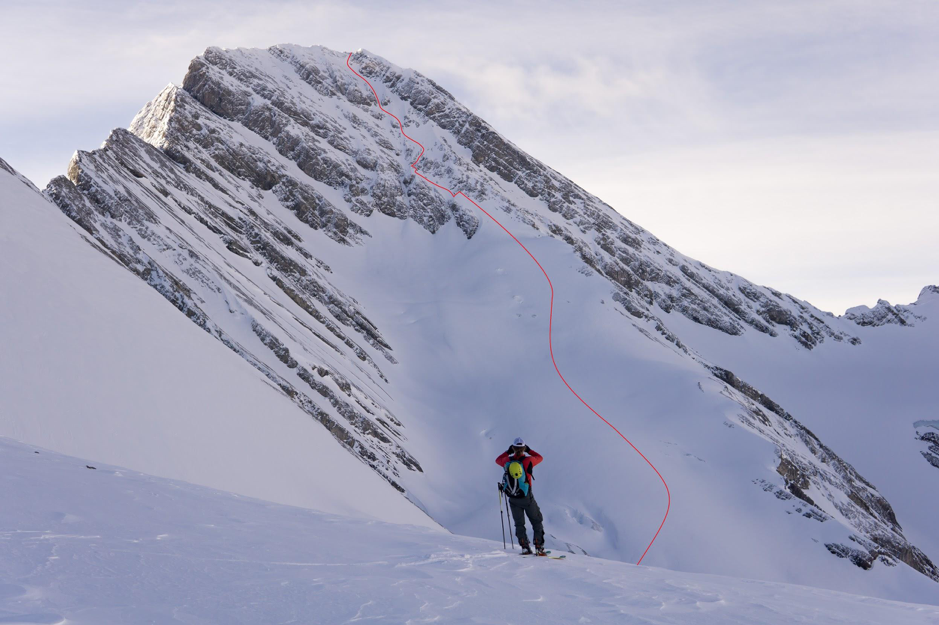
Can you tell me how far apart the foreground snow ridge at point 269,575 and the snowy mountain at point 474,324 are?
15.5 ft

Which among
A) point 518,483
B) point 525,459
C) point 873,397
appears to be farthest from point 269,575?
point 873,397

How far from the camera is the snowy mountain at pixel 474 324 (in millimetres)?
36875

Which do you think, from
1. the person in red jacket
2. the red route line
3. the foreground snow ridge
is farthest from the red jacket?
the red route line

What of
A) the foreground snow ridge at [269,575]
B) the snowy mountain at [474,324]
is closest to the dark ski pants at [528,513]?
the foreground snow ridge at [269,575]

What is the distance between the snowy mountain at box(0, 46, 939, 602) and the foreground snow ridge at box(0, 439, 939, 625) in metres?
4.74

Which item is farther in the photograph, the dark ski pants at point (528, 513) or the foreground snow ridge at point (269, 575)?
the dark ski pants at point (528, 513)

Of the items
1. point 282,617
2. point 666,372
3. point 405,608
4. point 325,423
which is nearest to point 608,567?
point 405,608

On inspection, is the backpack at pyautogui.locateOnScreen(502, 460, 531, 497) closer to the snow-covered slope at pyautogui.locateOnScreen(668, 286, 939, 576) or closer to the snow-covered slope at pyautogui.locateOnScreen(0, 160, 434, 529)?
the snow-covered slope at pyautogui.locateOnScreen(0, 160, 434, 529)

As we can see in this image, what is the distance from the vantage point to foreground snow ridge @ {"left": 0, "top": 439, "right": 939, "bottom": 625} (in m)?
6.54

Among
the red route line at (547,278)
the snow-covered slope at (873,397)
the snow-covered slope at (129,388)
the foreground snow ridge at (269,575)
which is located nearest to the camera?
the foreground snow ridge at (269,575)

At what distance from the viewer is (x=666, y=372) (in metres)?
51.3

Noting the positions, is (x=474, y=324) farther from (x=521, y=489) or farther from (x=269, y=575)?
(x=269, y=575)

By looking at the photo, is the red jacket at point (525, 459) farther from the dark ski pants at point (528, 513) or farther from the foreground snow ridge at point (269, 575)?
the foreground snow ridge at point (269, 575)

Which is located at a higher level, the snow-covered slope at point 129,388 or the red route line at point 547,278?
the red route line at point 547,278
